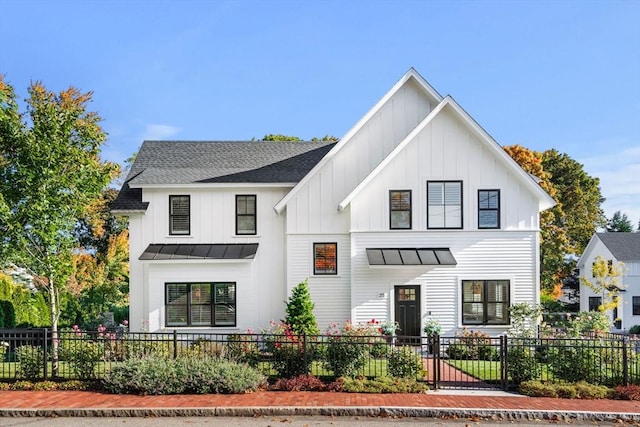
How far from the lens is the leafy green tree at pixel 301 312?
19.9 meters

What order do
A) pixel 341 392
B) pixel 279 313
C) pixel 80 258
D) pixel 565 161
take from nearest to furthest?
1. pixel 341 392
2. pixel 279 313
3. pixel 80 258
4. pixel 565 161

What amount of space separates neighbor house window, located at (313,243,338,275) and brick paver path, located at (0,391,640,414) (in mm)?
9158

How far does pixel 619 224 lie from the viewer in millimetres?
80250

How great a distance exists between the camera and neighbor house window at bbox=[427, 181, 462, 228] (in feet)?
69.4

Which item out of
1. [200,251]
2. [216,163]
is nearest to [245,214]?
[200,251]

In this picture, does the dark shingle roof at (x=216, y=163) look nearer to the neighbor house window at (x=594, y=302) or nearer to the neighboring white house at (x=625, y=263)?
the neighboring white house at (x=625, y=263)

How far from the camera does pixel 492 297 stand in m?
21.1

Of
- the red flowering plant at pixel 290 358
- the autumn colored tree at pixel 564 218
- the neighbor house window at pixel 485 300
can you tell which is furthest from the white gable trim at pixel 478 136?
the autumn colored tree at pixel 564 218

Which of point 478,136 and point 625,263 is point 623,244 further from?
point 478,136

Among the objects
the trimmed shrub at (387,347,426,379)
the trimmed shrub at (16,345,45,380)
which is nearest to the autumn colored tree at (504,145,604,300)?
the trimmed shrub at (387,347,426,379)

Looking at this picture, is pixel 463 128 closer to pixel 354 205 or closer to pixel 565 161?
pixel 354 205

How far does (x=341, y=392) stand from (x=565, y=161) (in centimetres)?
4103

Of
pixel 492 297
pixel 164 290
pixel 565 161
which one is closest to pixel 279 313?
pixel 164 290

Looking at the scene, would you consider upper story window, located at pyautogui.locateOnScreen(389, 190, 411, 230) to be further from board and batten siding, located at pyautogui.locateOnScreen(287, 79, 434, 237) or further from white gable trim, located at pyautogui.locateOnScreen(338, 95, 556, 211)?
board and batten siding, located at pyautogui.locateOnScreen(287, 79, 434, 237)
